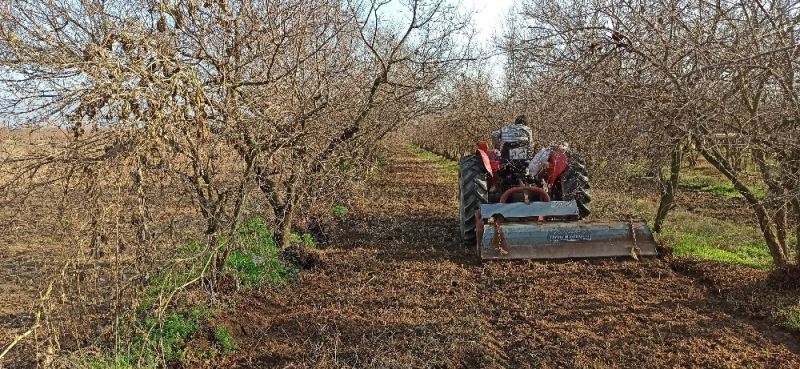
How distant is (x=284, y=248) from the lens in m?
6.82

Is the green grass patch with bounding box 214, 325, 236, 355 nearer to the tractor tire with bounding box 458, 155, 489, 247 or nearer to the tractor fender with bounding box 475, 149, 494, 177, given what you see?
the tractor tire with bounding box 458, 155, 489, 247

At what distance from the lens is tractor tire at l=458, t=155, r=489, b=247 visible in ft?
23.9

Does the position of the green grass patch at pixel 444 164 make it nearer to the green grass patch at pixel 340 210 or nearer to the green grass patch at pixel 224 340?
the green grass patch at pixel 340 210

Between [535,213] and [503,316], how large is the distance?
2167 millimetres

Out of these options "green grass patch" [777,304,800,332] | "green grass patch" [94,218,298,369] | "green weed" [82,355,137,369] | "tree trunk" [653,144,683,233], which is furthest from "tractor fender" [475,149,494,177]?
"green weed" [82,355,137,369]

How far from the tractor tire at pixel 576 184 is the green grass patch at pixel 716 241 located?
99 centimetres

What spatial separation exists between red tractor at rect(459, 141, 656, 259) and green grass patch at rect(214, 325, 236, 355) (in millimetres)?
2863

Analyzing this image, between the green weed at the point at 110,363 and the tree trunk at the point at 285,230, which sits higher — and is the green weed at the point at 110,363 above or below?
below

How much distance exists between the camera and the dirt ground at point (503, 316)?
4023mm

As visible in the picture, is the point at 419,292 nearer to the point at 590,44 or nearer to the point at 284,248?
the point at 284,248

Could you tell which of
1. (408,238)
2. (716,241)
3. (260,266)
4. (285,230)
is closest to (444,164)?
(408,238)

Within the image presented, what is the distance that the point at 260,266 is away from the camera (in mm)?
6043

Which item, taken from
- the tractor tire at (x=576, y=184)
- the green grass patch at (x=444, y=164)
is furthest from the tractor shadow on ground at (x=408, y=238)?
the green grass patch at (x=444, y=164)

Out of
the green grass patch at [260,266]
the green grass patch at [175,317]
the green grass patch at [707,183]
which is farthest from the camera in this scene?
the green grass patch at [707,183]
